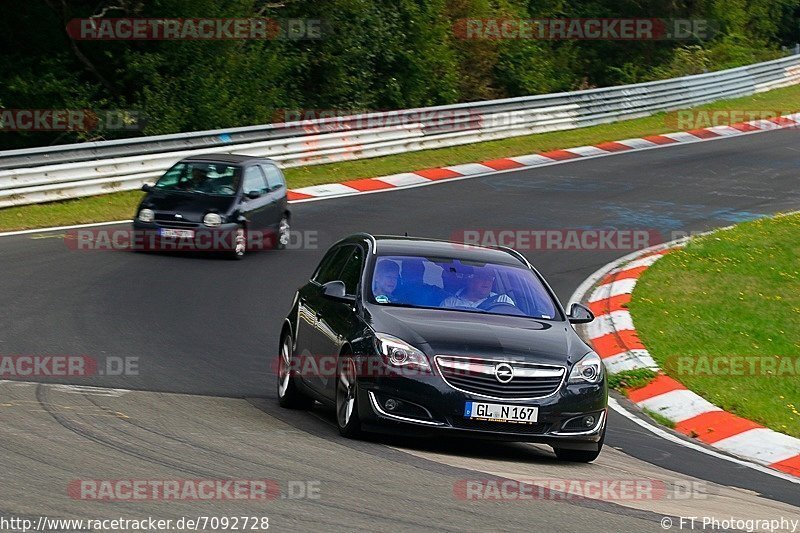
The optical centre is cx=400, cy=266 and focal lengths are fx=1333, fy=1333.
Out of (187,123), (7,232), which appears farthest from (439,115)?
(7,232)

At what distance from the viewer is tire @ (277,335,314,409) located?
11.0m

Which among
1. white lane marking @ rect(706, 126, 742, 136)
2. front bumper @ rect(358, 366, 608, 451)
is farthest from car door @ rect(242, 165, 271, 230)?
white lane marking @ rect(706, 126, 742, 136)

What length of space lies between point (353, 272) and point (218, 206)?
30.7 feet

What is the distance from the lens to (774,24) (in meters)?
52.4

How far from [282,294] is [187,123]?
16.1 metres

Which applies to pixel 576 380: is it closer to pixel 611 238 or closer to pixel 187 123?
pixel 611 238

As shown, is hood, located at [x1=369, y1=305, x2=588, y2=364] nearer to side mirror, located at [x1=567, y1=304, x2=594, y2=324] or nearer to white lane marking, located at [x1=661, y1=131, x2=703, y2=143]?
side mirror, located at [x1=567, y1=304, x2=594, y2=324]

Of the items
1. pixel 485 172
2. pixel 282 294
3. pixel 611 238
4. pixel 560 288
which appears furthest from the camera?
pixel 485 172

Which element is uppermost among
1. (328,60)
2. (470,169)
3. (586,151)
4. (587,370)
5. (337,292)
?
(337,292)

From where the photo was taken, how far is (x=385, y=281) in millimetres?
10398

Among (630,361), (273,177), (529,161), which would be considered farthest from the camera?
(529,161)

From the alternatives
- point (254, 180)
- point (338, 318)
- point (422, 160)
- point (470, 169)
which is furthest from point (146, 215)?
point (422, 160)

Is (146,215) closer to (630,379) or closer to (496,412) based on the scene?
(630,379)

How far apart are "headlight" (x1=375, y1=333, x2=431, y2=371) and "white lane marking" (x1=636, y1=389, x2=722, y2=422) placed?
12.3 ft
